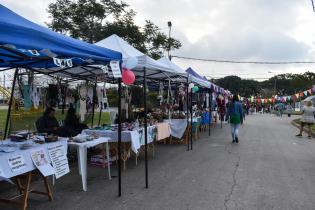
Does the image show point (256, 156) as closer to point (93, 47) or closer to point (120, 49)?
point (120, 49)

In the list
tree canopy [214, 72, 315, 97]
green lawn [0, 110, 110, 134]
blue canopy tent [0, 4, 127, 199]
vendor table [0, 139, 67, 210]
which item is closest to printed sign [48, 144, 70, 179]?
vendor table [0, 139, 67, 210]

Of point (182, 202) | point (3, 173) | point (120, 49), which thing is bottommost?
point (182, 202)

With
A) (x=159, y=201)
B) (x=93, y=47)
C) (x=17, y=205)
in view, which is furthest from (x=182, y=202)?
(x=93, y=47)

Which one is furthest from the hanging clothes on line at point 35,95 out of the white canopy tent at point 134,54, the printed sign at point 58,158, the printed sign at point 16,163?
the printed sign at point 16,163

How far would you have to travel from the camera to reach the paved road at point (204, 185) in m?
5.89

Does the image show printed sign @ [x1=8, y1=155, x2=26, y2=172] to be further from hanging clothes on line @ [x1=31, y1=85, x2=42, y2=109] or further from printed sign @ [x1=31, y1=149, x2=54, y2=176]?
hanging clothes on line @ [x1=31, y1=85, x2=42, y2=109]

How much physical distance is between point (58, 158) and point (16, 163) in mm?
996

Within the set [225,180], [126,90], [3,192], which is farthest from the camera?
[126,90]

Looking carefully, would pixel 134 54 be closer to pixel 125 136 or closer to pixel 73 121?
pixel 125 136

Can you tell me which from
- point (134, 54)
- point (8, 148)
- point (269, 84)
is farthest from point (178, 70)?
point (269, 84)

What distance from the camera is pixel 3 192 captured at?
6.58m

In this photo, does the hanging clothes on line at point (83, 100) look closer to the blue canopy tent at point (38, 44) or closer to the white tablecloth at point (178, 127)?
the white tablecloth at point (178, 127)

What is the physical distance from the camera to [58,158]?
19.4 ft

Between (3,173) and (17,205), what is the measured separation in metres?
0.92
